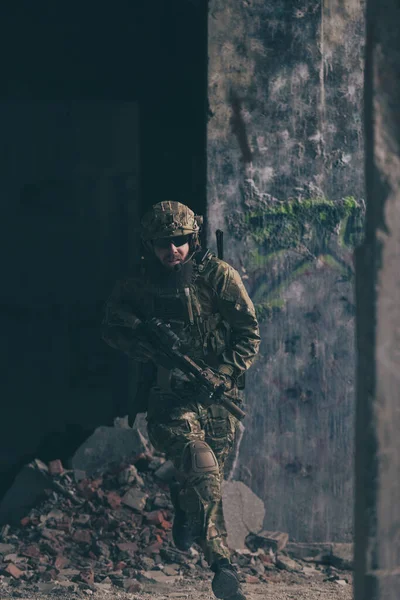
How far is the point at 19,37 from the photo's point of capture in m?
7.52

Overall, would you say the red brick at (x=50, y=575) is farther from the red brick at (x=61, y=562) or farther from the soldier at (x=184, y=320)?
the soldier at (x=184, y=320)

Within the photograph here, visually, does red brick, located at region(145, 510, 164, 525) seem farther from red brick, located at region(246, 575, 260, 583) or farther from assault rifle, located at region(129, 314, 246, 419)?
assault rifle, located at region(129, 314, 246, 419)

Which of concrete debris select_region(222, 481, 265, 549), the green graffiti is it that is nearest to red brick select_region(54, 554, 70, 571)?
concrete debris select_region(222, 481, 265, 549)

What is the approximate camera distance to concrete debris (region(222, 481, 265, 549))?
7113mm

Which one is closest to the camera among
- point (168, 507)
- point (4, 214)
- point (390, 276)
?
point (390, 276)

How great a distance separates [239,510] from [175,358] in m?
1.48

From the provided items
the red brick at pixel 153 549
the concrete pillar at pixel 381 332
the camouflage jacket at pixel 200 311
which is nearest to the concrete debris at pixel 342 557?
the red brick at pixel 153 549

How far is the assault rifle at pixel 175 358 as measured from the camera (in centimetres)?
604

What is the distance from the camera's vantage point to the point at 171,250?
616cm

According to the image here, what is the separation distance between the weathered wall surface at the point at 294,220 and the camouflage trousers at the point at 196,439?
80 centimetres

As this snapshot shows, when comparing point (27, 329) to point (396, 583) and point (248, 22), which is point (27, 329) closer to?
point (248, 22)

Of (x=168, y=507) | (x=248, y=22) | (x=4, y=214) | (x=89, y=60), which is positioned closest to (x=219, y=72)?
(x=248, y=22)

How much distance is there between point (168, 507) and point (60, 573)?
0.81 metres

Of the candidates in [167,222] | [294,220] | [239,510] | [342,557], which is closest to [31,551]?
[239,510]
